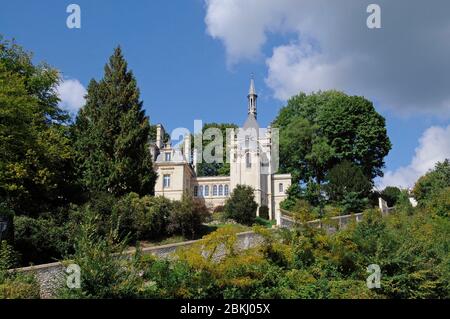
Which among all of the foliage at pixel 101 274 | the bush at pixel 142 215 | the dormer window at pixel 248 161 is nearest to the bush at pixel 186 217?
the bush at pixel 142 215

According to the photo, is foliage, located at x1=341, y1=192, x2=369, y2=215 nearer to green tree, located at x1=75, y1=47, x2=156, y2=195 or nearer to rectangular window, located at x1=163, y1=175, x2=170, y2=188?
green tree, located at x1=75, y1=47, x2=156, y2=195

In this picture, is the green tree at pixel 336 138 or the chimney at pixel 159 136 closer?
the green tree at pixel 336 138

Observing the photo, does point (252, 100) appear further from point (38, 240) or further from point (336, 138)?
point (38, 240)

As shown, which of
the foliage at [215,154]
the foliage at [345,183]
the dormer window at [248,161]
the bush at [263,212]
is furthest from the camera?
the foliage at [215,154]

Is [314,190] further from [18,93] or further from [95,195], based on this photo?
[18,93]

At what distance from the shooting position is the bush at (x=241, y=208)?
44.0 meters

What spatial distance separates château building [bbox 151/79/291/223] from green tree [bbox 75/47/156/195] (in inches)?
974

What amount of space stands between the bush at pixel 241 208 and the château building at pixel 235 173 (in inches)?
578

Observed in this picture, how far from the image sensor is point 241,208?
4397 centimetres

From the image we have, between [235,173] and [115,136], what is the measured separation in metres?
29.4

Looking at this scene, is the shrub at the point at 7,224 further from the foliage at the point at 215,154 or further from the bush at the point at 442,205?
the foliage at the point at 215,154

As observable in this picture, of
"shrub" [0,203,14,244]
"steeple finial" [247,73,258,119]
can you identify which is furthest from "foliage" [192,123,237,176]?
"shrub" [0,203,14,244]
